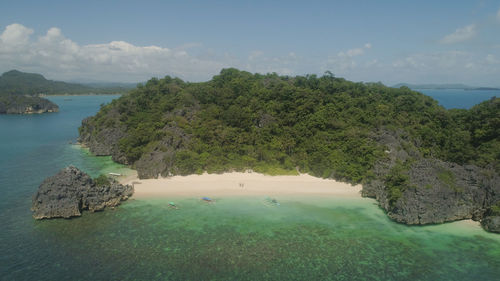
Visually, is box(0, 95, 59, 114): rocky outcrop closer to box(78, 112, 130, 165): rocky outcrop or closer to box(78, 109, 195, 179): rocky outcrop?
box(78, 109, 195, 179): rocky outcrop

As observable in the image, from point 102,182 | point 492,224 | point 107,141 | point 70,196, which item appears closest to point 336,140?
point 492,224

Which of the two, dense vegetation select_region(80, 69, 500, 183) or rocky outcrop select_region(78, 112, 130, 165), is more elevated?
dense vegetation select_region(80, 69, 500, 183)

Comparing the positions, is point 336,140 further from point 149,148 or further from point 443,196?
point 149,148

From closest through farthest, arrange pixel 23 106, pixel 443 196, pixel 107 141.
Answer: pixel 443 196, pixel 107 141, pixel 23 106

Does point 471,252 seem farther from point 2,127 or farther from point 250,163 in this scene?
point 2,127

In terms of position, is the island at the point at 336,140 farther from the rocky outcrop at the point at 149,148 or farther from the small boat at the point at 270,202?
the small boat at the point at 270,202

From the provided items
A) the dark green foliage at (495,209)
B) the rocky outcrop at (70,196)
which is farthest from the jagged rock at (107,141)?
the dark green foliage at (495,209)

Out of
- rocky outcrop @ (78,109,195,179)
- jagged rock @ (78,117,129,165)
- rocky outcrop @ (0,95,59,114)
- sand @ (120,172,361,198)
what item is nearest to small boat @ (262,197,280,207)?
sand @ (120,172,361,198)
